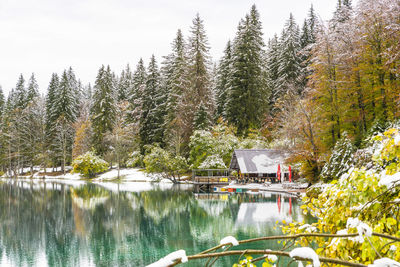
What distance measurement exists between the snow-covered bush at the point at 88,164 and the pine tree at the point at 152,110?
601cm

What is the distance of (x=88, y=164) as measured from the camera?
154ft

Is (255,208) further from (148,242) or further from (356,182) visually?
(356,182)

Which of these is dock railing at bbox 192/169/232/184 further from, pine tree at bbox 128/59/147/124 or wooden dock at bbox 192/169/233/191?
pine tree at bbox 128/59/147/124

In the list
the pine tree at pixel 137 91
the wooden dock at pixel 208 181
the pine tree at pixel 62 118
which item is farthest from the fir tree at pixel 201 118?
the pine tree at pixel 62 118

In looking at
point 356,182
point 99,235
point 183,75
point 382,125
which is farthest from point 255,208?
point 183,75

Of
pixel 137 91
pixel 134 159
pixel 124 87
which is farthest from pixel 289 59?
pixel 124 87

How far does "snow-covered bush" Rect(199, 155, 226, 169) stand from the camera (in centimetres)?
3603

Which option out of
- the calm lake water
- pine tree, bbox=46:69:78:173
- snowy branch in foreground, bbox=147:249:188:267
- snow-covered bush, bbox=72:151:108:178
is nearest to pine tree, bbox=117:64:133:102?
pine tree, bbox=46:69:78:173

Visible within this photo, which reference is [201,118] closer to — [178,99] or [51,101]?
[178,99]

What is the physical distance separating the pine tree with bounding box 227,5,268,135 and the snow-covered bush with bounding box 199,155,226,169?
7.94 m

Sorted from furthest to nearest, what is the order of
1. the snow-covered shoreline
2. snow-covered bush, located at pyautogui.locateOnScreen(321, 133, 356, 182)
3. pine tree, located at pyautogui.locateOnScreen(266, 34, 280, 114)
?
pine tree, located at pyautogui.locateOnScreen(266, 34, 280, 114)
the snow-covered shoreline
snow-covered bush, located at pyautogui.locateOnScreen(321, 133, 356, 182)

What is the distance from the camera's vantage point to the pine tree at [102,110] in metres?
52.3

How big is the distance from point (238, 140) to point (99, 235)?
91.7 feet

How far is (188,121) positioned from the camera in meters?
44.0
